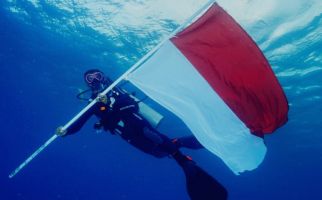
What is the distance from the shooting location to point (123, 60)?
21594 millimetres

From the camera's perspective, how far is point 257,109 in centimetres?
678

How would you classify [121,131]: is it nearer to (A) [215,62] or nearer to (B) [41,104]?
(A) [215,62]

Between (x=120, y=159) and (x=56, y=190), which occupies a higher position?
(x=120, y=159)

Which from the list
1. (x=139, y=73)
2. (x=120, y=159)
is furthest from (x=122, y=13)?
(x=120, y=159)

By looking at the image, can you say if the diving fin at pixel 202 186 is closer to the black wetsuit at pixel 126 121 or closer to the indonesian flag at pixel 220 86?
the indonesian flag at pixel 220 86

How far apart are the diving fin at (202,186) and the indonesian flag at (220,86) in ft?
1.57

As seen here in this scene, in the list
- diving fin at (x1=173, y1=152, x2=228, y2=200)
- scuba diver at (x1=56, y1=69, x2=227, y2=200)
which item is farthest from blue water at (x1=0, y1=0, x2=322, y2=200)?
diving fin at (x1=173, y1=152, x2=228, y2=200)

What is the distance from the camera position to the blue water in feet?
50.5

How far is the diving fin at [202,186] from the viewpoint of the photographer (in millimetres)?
6770

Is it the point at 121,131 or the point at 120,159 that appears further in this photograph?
the point at 120,159

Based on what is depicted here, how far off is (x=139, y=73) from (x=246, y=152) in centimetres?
271

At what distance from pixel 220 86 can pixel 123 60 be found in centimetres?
1535

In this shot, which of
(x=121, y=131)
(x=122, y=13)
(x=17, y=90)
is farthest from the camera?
(x=17, y=90)

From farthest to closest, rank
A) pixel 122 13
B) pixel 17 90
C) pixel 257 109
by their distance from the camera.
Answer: pixel 17 90 → pixel 122 13 → pixel 257 109
